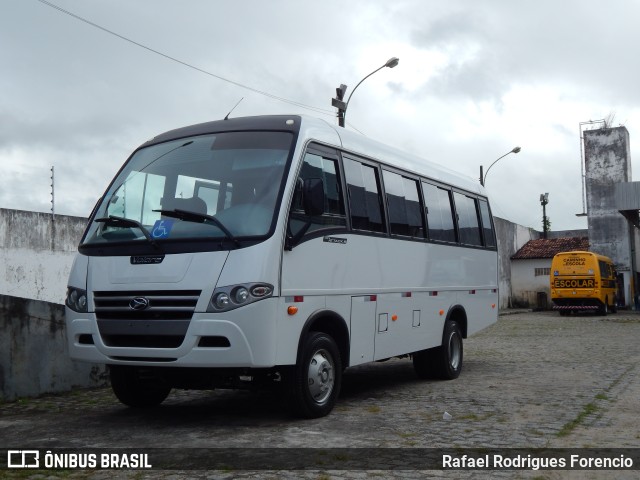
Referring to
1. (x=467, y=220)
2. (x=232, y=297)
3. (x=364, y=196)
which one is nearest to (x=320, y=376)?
(x=232, y=297)

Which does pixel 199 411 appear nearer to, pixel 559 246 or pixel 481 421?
pixel 481 421

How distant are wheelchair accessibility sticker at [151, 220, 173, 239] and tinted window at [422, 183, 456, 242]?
14.8 feet

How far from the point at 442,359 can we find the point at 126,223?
5467 millimetres

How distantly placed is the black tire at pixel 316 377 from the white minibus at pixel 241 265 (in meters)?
0.02

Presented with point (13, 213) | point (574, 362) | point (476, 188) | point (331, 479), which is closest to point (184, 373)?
point (331, 479)

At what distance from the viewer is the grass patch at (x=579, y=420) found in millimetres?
A: 7395

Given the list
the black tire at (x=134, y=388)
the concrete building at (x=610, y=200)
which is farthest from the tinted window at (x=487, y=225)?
the concrete building at (x=610, y=200)

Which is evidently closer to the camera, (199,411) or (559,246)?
(199,411)

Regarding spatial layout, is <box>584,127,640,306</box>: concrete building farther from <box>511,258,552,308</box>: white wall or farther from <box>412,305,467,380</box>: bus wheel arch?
<box>412,305,467,380</box>: bus wheel arch

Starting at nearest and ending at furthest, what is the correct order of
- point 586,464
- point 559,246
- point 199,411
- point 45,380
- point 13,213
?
point 586,464, point 199,411, point 45,380, point 13,213, point 559,246

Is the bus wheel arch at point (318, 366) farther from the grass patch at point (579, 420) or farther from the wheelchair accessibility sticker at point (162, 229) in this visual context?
the grass patch at point (579, 420)

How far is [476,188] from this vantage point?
13.7m

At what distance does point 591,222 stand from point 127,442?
39.3 meters

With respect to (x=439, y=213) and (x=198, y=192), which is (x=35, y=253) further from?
(x=198, y=192)
